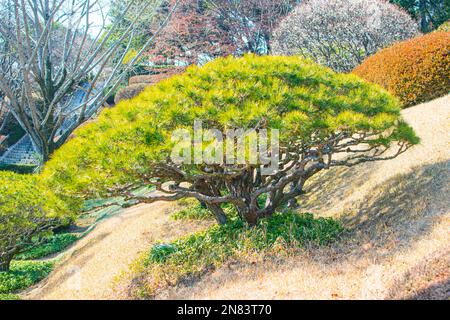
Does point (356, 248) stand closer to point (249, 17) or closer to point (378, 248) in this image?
point (378, 248)

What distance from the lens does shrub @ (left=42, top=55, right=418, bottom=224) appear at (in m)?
5.15

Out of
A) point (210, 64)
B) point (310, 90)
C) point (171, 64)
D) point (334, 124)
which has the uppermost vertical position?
point (171, 64)

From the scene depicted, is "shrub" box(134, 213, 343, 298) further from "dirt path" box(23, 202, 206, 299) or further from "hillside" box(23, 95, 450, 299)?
"dirt path" box(23, 202, 206, 299)

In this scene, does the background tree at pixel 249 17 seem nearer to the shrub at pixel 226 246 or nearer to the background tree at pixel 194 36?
the background tree at pixel 194 36

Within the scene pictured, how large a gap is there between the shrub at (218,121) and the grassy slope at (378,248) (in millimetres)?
901

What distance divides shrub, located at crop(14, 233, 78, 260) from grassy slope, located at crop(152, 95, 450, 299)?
667 cm

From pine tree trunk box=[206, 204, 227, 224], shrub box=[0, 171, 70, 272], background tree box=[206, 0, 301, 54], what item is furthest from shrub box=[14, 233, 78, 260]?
background tree box=[206, 0, 301, 54]

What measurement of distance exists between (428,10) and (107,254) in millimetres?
19213

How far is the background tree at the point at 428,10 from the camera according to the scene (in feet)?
66.4

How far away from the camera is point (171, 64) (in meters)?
22.5

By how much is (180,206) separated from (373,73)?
5.35 metres

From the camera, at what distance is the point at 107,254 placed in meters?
8.00
